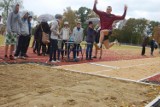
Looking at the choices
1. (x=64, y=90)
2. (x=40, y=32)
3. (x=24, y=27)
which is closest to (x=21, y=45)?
(x=24, y=27)

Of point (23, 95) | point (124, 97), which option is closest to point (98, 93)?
point (124, 97)

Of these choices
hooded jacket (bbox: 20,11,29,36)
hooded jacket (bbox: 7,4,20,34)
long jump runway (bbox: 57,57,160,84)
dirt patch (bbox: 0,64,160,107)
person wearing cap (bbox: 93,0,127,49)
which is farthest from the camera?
hooded jacket (bbox: 20,11,29,36)

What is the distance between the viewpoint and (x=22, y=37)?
15.2 meters

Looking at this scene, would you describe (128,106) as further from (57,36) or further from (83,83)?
(57,36)

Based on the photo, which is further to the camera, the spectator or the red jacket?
the spectator

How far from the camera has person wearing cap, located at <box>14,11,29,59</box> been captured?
14766 millimetres

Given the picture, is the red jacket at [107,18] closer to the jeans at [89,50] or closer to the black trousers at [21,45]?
the black trousers at [21,45]

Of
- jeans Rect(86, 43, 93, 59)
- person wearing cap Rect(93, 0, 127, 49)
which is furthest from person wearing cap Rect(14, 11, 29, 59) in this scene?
jeans Rect(86, 43, 93, 59)

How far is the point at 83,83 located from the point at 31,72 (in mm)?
1913

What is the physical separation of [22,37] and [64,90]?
7.43m

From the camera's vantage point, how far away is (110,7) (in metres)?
14.2

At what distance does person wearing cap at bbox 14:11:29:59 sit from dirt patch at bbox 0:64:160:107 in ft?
12.1

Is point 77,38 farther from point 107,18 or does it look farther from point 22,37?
point 107,18

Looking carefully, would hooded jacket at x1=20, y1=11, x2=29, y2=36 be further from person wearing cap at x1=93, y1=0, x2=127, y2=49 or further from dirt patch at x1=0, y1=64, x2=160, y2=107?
dirt patch at x1=0, y1=64, x2=160, y2=107
